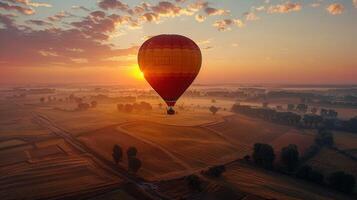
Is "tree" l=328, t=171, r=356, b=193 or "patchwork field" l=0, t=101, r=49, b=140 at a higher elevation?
"patchwork field" l=0, t=101, r=49, b=140

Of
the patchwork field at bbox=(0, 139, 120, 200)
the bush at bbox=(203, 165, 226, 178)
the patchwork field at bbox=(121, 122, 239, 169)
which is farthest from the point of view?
the patchwork field at bbox=(121, 122, 239, 169)

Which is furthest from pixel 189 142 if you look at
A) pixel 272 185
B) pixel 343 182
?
pixel 343 182

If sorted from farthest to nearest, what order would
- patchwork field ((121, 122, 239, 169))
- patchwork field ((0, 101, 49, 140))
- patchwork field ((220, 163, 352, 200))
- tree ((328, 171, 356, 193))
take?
patchwork field ((0, 101, 49, 140)) < patchwork field ((121, 122, 239, 169)) < tree ((328, 171, 356, 193)) < patchwork field ((220, 163, 352, 200))

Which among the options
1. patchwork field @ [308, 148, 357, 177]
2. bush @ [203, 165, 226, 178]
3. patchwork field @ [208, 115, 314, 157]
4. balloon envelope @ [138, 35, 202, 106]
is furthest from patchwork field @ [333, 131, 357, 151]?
balloon envelope @ [138, 35, 202, 106]

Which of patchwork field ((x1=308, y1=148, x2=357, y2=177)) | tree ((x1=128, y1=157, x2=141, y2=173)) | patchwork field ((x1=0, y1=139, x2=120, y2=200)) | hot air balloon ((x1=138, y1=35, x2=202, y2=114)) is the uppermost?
hot air balloon ((x1=138, y1=35, x2=202, y2=114))

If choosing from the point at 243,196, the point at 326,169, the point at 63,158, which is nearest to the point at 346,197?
the point at 326,169

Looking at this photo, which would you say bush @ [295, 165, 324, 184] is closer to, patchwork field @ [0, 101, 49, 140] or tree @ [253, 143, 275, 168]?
tree @ [253, 143, 275, 168]

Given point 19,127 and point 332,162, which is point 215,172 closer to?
point 332,162

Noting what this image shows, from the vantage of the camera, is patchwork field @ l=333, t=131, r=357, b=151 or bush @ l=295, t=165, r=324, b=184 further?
patchwork field @ l=333, t=131, r=357, b=151

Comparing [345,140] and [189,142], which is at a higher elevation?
[189,142]
